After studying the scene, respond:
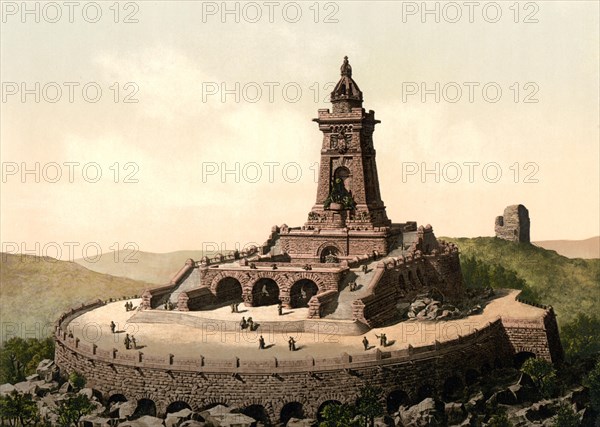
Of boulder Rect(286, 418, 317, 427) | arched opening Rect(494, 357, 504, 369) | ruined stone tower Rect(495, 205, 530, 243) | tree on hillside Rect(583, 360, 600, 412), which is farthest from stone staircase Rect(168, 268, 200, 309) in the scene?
ruined stone tower Rect(495, 205, 530, 243)

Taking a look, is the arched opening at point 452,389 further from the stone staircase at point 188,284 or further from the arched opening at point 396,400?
the stone staircase at point 188,284

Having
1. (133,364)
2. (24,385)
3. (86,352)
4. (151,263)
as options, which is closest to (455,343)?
(133,364)

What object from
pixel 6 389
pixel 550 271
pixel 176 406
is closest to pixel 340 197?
pixel 176 406

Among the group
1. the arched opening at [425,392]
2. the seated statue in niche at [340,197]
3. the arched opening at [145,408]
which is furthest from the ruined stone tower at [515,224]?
the arched opening at [145,408]

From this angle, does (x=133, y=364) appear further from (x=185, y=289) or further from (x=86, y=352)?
(x=185, y=289)

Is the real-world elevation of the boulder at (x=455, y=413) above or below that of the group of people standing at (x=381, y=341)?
below

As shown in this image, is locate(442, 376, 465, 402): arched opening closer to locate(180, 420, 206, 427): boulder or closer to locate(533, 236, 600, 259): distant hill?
locate(180, 420, 206, 427): boulder

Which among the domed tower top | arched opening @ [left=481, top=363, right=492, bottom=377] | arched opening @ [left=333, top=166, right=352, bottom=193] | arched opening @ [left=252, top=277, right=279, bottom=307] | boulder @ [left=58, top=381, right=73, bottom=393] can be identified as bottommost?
boulder @ [left=58, top=381, right=73, bottom=393]
